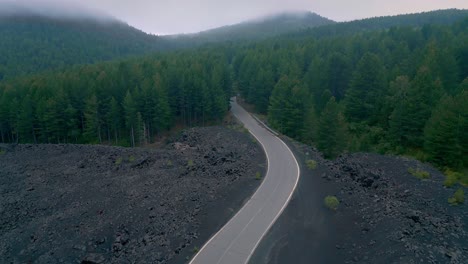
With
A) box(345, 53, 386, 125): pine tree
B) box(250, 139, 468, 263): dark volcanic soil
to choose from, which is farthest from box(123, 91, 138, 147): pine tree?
box(345, 53, 386, 125): pine tree

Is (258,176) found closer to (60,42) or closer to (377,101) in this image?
(377,101)

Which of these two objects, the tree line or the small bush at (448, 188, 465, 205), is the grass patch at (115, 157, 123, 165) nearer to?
the tree line

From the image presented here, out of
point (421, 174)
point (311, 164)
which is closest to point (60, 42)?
point (311, 164)

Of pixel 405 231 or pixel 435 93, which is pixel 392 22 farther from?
pixel 405 231

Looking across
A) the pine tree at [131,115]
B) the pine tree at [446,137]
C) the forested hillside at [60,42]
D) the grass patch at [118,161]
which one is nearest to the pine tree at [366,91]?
the pine tree at [446,137]

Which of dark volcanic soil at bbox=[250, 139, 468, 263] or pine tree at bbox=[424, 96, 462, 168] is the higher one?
pine tree at bbox=[424, 96, 462, 168]
